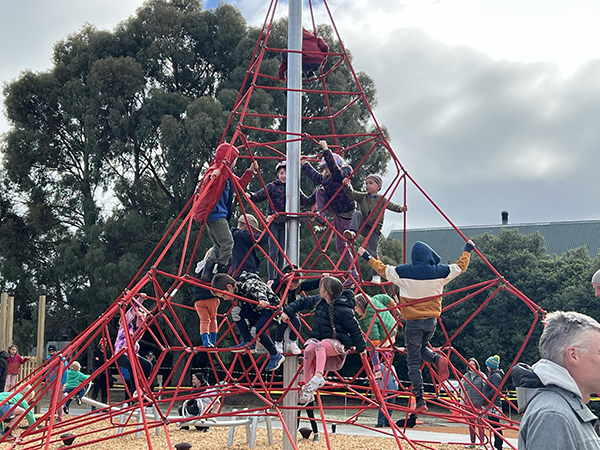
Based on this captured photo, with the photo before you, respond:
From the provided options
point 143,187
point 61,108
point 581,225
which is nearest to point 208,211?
point 143,187

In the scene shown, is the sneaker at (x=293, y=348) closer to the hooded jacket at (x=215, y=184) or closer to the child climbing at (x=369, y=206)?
the child climbing at (x=369, y=206)

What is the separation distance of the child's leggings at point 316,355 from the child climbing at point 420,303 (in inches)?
34.3

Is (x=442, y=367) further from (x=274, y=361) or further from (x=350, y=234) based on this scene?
(x=350, y=234)

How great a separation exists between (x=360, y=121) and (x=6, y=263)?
34.6 feet

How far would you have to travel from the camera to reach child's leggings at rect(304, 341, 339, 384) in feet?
18.6

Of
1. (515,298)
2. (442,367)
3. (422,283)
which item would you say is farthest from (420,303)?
(515,298)

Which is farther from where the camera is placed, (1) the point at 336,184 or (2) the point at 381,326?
(2) the point at 381,326

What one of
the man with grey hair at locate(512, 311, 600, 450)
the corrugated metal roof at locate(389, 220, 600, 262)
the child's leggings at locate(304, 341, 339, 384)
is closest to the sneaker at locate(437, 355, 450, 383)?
the child's leggings at locate(304, 341, 339, 384)

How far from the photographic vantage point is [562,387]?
2203 millimetres

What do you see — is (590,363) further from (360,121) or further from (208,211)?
(360,121)

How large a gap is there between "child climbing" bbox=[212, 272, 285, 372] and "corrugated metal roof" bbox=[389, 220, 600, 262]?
2164 centimetres

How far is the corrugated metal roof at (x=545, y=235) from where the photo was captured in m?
28.0

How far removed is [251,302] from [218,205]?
52.4 inches

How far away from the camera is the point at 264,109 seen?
17188 mm
